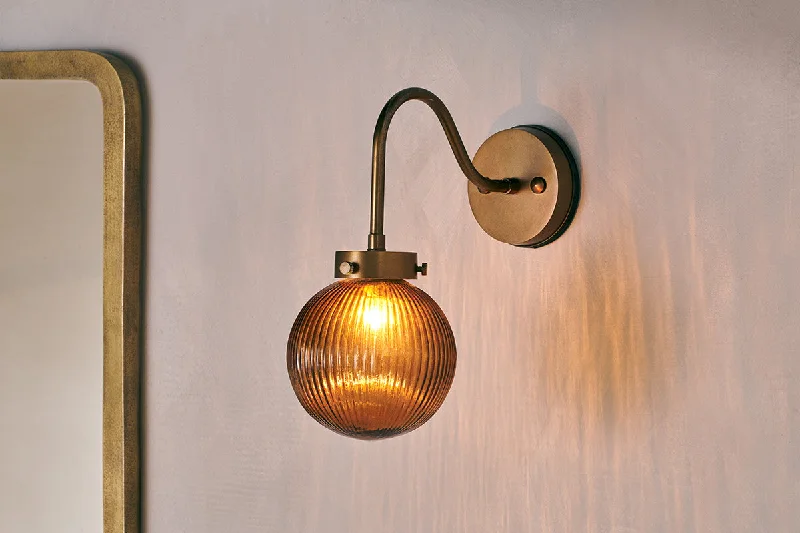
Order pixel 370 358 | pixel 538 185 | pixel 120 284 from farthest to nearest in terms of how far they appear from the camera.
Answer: pixel 120 284
pixel 538 185
pixel 370 358

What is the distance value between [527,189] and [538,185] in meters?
0.01

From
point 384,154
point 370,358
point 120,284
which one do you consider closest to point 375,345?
point 370,358

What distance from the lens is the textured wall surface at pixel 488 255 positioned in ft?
2.32

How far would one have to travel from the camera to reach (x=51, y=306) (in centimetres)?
→ 107

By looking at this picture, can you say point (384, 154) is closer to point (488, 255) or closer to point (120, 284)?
point (488, 255)

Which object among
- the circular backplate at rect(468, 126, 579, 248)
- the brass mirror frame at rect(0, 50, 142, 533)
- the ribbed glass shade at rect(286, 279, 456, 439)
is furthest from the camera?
the brass mirror frame at rect(0, 50, 142, 533)

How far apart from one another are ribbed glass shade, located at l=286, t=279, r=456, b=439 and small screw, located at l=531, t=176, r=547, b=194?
6.3 inches

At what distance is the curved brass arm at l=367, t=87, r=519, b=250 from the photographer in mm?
694

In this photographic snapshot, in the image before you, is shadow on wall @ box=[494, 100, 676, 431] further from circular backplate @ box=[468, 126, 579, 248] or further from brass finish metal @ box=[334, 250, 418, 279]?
brass finish metal @ box=[334, 250, 418, 279]

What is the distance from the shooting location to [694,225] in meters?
0.73

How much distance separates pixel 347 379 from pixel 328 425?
0.17 feet

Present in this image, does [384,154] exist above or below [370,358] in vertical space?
above

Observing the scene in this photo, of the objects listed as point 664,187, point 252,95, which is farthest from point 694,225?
point 252,95

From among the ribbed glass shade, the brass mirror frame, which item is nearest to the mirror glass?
the brass mirror frame
